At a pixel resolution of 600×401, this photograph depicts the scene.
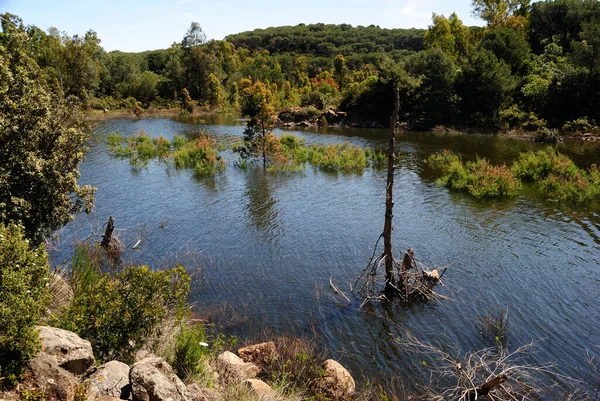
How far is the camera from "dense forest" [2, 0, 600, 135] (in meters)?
62.9

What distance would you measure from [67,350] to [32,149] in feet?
24.0

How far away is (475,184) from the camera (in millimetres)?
Result: 30516

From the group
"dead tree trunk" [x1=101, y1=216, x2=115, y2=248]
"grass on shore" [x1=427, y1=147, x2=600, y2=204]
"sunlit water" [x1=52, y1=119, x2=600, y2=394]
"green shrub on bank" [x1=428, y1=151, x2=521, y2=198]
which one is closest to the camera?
"sunlit water" [x1=52, y1=119, x2=600, y2=394]

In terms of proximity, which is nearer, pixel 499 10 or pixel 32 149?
pixel 32 149

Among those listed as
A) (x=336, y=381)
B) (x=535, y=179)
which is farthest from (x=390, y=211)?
(x=535, y=179)

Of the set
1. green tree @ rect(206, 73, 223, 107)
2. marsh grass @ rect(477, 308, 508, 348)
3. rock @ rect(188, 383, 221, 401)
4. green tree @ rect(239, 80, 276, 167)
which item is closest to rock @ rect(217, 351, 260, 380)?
rock @ rect(188, 383, 221, 401)

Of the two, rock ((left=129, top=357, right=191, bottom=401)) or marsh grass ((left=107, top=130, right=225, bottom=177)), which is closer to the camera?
rock ((left=129, top=357, right=191, bottom=401))

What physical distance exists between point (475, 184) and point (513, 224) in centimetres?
675

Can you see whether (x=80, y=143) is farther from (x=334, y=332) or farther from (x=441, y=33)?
(x=441, y=33)

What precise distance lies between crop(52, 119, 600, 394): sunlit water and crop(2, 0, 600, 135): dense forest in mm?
33280

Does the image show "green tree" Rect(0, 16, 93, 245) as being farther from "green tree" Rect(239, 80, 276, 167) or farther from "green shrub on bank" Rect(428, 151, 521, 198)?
"green shrub on bank" Rect(428, 151, 521, 198)

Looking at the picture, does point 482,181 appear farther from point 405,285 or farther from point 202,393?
point 202,393

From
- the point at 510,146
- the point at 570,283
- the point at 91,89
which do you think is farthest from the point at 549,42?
the point at 91,89

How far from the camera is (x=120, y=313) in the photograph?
960 centimetres
